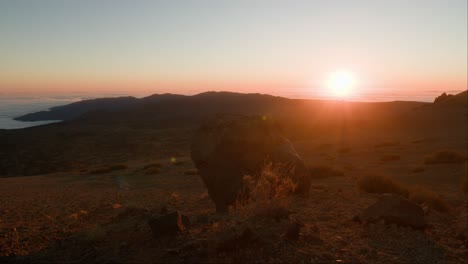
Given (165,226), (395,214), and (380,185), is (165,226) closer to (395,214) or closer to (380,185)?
(395,214)

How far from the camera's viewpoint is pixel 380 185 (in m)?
14.3

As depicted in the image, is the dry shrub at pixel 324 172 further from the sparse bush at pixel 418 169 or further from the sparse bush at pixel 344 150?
the sparse bush at pixel 344 150

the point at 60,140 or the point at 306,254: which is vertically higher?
the point at 306,254

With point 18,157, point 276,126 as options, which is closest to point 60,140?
point 18,157

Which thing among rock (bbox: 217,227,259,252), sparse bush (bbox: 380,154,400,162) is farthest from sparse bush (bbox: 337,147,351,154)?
rock (bbox: 217,227,259,252)

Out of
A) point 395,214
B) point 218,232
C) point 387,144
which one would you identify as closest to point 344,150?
point 387,144

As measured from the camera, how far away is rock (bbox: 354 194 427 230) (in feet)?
29.1

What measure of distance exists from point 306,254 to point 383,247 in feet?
6.69

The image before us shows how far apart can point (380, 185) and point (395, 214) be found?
18.3 ft

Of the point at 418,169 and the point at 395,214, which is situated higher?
the point at 395,214

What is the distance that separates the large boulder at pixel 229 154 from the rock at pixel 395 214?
2.81 metres

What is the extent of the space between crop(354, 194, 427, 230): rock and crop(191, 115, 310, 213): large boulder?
2.81 meters

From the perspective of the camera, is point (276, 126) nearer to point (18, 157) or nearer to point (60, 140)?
point (18, 157)

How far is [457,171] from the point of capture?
18438mm
